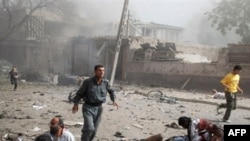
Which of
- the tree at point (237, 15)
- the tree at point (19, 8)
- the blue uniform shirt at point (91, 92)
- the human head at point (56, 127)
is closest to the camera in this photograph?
the human head at point (56, 127)

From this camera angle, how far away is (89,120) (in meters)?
6.29

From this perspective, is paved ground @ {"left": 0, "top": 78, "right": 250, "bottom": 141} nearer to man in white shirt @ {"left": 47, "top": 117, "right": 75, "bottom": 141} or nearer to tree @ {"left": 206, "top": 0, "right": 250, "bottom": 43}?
man in white shirt @ {"left": 47, "top": 117, "right": 75, "bottom": 141}

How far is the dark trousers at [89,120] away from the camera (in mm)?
6266

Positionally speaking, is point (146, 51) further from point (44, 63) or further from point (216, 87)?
point (44, 63)

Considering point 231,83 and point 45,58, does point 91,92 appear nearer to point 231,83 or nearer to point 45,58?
point 231,83

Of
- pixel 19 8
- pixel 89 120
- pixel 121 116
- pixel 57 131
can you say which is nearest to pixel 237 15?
pixel 121 116

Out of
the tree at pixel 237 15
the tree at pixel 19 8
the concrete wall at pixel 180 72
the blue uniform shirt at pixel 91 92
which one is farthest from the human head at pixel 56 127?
the tree at pixel 19 8

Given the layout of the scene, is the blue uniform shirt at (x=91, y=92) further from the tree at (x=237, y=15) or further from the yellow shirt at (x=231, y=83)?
the tree at (x=237, y=15)

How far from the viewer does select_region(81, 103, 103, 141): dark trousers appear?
627 centimetres

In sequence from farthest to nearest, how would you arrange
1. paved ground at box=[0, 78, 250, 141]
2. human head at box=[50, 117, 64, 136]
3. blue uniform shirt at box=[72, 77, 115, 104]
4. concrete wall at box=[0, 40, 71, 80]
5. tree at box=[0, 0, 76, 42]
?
tree at box=[0, 0, 76, 42] → concrete wall at box=[0, 40, 71, 80] → paved ground at box=[0, 78, 250, 141] → blue uniform shirt at box=[72, 77, 115, 104] → human head at box=[50, 117, 64, 136]

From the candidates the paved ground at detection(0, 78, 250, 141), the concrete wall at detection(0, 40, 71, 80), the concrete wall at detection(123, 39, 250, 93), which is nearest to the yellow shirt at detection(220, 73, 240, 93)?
the paved ground at detection(0, 78, 250, 141)

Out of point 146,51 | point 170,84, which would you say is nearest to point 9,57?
point 146,51

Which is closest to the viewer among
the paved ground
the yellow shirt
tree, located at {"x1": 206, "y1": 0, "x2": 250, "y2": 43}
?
the paved ground

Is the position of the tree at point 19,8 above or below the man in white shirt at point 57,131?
above
